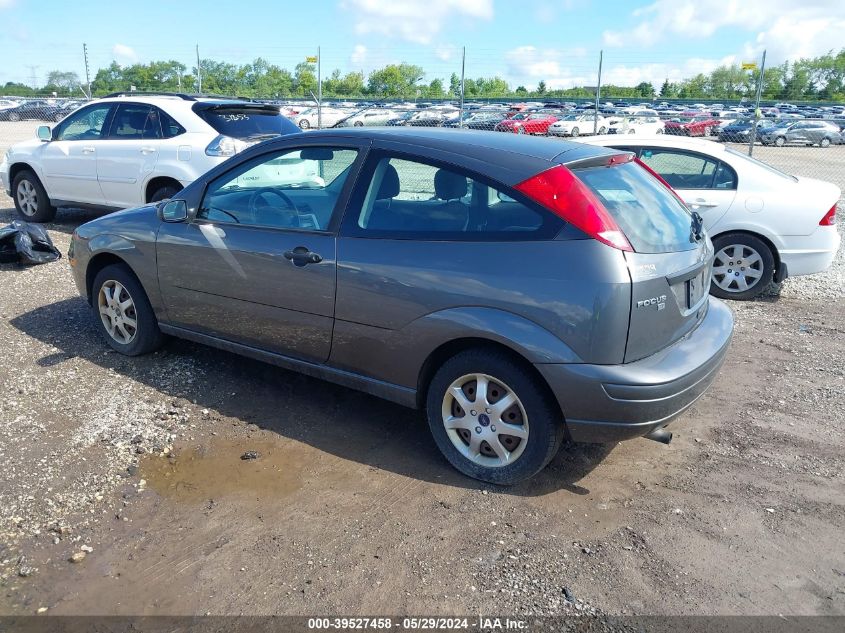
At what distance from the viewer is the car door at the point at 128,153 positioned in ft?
27.8

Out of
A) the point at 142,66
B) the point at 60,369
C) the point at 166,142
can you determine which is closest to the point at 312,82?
the point at 142,66

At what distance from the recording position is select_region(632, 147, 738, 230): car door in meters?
7.00

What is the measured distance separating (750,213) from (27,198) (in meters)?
9.45

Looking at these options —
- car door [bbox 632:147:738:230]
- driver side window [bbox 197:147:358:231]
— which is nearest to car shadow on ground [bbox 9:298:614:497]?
driver side window [bbox 197:147:358:231]

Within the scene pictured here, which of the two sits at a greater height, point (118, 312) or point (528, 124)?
point (528, 124)

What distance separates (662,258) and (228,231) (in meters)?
2.58

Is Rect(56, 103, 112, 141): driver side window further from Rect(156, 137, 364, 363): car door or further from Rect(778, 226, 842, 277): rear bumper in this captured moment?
Rect(778, 226, 842, 277): rear bumper

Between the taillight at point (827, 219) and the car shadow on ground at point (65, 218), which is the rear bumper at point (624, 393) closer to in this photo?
the taillight at point (827, 219)

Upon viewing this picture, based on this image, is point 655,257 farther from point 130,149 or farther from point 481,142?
point 130,149

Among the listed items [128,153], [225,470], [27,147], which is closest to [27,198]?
[27,147]

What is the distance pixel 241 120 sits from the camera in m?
8.38

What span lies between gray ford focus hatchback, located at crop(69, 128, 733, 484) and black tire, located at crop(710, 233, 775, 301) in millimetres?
3219

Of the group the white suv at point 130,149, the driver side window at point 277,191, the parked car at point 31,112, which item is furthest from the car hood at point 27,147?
the parked car at point 31,112

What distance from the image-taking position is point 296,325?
4074 mm
